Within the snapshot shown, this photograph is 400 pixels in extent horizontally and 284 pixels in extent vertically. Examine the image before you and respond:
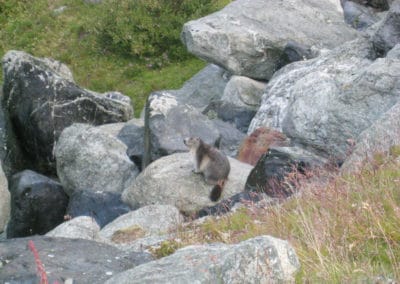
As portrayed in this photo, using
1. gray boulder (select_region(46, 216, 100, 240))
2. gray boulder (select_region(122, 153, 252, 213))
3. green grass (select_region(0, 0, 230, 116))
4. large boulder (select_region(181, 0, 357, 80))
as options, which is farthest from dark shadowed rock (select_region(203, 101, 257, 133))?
gray boulder (select_region(46, 216, 100, 240))

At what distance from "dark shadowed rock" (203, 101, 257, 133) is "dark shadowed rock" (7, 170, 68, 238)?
4.85m

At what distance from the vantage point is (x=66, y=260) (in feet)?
23.8

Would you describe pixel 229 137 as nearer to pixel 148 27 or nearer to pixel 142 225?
pixel 142 225

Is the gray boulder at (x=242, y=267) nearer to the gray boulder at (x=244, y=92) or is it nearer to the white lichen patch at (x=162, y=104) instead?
the white lichen patch at (x=162, y=104)

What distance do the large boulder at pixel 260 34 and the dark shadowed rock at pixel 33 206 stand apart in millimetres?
6175

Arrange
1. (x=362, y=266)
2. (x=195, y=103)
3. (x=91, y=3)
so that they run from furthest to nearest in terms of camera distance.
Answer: (x=91, y=3)
(x=195, y=103)
(x=362, y=266)

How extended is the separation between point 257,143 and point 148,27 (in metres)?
12.1

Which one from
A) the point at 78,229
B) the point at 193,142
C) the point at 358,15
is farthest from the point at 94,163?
the point at 358,15

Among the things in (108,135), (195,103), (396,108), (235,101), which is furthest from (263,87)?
(396,108)

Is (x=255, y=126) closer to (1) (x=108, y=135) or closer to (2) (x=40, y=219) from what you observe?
(1) (x=108, y=135)

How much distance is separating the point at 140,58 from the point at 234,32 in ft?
23.7

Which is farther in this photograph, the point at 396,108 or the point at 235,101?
the point at 235,101

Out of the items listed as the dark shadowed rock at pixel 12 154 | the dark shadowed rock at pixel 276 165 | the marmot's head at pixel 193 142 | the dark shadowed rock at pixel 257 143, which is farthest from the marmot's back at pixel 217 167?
the dark shadowed rock at pixel 12 154

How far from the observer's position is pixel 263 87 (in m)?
20.5
